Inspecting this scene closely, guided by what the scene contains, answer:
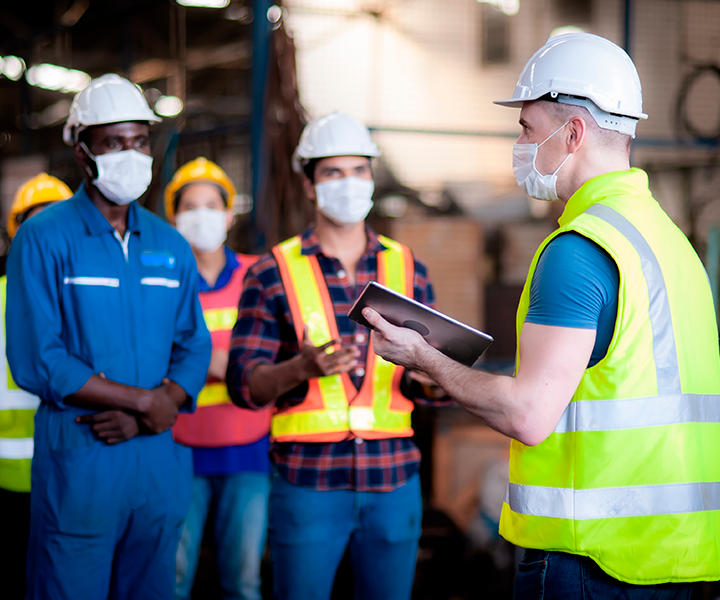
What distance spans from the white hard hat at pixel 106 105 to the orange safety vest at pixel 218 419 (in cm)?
102

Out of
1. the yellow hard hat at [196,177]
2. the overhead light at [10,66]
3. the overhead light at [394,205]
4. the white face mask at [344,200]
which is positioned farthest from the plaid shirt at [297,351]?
the overhead light at [10,66]

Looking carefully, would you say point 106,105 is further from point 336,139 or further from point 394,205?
point 394,205

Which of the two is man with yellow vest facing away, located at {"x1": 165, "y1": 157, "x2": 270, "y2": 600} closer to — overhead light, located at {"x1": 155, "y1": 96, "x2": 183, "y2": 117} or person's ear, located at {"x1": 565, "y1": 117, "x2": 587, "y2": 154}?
person's ear, located at {"x1": 565, "y1": 117, "x2": 587, "y2": 154}

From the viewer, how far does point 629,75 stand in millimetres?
1617

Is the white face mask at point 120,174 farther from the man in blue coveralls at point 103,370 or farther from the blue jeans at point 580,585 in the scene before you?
the blue jeans at point 580,585

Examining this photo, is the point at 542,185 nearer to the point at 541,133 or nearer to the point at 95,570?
the point at 541,133

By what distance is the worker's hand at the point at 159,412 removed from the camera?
2264 mm

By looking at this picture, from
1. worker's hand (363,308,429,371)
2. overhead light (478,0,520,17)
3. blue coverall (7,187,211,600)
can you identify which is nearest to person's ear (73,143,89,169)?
blue coverall (7,187,211,600)

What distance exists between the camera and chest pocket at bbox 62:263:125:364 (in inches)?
88.0

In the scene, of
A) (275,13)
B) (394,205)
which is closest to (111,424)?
(275,13)

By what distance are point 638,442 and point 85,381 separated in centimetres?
164

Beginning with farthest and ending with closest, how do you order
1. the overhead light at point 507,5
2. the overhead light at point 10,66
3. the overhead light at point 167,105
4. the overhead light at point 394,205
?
the overhead light at point 167,105 < the overhead light at point 10,66 < the overhead light at point 507,5 < the overhead light at point 394,205

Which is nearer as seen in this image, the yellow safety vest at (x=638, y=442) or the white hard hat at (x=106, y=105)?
the yellow safety vest at (x=638, y=442)

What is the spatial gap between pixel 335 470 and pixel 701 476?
1.16 meters
